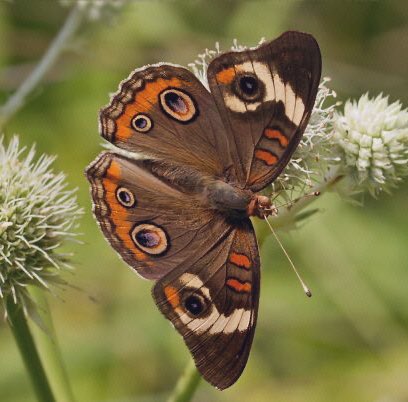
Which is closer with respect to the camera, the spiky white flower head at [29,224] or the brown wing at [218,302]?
the brown wing at [218,302]

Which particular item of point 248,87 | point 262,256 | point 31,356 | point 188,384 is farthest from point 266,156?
point 262,256

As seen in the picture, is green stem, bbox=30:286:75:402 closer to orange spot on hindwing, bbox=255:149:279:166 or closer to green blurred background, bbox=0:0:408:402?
orange spot on hindwing, bbox=255:149:279:166

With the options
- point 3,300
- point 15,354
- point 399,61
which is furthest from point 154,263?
point 399,61

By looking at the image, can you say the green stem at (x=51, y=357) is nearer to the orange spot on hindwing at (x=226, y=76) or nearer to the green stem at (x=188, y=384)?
the green stem at (x=188, y=384)

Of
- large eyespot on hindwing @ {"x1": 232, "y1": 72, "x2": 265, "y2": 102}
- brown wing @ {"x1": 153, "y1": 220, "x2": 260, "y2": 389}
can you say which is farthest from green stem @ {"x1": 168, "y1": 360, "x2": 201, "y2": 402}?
large eyespot on hindwing @ {"x1": 232, "y1": 72, "x2": 265, "y2": 102}

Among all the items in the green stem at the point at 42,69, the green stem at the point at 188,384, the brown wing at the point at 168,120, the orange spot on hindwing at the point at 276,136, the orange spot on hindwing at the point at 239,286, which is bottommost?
the green stem at the point at 188,384

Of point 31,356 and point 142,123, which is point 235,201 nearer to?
point 142,123

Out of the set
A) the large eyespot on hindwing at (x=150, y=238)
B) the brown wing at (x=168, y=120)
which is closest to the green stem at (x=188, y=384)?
the large eyespot on hindwing at (x=150, y=238)

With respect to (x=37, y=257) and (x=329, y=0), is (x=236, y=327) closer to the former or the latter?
(x=37, y=257)
